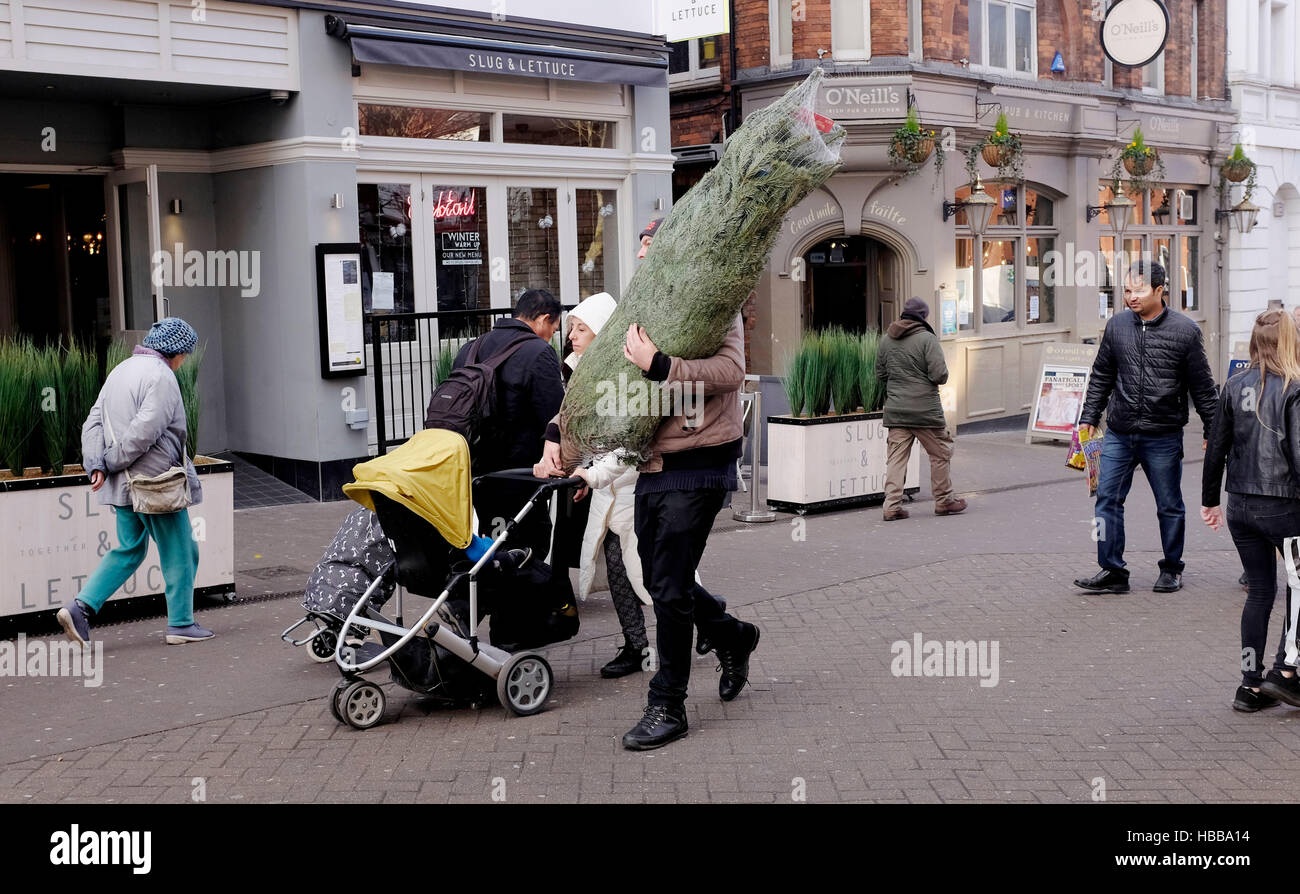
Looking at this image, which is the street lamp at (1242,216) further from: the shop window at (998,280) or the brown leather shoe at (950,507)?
the brown leather shoe at (950,507)

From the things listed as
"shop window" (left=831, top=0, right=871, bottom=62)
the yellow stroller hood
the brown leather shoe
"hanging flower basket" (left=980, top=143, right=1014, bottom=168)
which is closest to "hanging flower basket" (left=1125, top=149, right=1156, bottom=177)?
"hanging flower basket" (left=980, top=143, right=1014, bottom=168)

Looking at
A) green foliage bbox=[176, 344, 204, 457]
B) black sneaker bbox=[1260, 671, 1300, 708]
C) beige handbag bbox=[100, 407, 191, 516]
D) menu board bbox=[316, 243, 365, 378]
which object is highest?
menu board bbox=[316, 243, 365, 378]

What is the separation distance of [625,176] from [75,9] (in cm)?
617

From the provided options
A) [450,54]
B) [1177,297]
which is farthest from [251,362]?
[1177,297]

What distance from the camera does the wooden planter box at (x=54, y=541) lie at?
25.7 feet

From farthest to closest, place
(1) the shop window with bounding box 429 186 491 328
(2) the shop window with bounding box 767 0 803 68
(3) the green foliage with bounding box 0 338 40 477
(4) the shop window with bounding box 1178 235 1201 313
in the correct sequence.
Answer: (4) the shop window with bounding box 1178 235 1201 313, (2) the shop window with bounding box 767 0 803 68, (1) the shop window with bounding box 429 186 491 328, (3) the green foliage with bounding box 0 338 40 477

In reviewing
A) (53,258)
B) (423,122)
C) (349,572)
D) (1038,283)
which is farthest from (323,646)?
(1038,283)

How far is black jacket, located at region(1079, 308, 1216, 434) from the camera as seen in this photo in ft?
28.0

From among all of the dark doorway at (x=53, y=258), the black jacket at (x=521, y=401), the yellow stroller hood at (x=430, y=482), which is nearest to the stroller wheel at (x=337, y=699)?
the yellow stroller hood at (x=430, y=482)

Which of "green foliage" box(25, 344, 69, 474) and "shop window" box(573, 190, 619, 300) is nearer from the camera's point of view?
"green foliage" box(25, 344, 69, 474)

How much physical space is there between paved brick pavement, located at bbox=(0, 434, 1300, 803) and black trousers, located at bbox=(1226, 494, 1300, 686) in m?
0.27

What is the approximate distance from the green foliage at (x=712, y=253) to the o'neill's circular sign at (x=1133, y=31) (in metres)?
15.4
